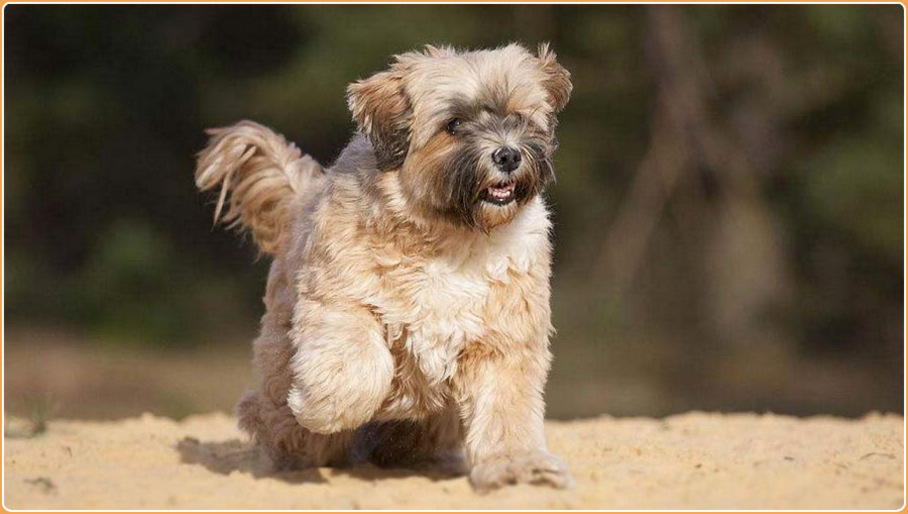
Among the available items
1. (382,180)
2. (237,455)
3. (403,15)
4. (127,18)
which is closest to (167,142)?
(127,18)

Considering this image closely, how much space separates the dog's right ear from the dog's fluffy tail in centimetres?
92

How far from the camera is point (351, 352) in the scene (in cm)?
545

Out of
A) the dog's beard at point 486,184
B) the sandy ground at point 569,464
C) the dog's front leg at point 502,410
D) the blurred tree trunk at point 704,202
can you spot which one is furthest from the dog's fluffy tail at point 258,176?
the blurred tree trunk at point 704,202

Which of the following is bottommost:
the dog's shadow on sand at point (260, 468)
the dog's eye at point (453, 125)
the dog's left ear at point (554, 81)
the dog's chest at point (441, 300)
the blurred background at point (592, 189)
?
the dog's shadow on sand at point (260, 468)

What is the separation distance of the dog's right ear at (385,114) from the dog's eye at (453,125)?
6.7 inches

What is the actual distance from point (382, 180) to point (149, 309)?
480 inches

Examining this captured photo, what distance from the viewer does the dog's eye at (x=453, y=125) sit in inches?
226

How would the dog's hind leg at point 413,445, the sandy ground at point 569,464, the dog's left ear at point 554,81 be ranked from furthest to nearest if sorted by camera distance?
1. the dog's hind leg at point 413,445
2. the dog's left ear at point 554,81
3. the sandy ground at point 569,464

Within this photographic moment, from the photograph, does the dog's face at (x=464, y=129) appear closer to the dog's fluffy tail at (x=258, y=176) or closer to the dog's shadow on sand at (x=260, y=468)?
the dog's fluffy tail at (x=258, y=176)

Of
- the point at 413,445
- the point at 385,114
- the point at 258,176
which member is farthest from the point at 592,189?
the point at 385,114

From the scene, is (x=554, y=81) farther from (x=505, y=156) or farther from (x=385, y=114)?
(x=385, y=114)

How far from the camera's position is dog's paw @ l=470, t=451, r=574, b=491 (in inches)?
209

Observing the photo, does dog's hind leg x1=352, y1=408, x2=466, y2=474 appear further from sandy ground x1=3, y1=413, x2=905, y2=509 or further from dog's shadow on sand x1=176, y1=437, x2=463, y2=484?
sandy ground x1=3, y1=413, x2=905, y2=509

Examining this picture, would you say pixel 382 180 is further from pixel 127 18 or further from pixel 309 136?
pixel 127 18
